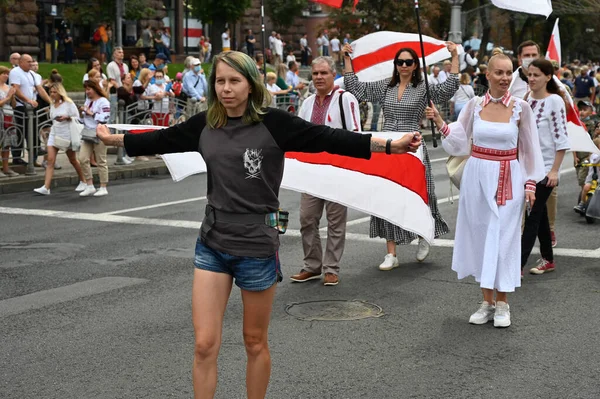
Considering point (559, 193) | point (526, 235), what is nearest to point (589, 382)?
point (526, 235)

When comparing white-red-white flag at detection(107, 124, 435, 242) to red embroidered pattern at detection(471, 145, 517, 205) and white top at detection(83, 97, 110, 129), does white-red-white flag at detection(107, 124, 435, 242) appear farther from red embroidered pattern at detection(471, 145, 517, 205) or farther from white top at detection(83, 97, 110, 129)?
white top at detection(83, 97, 110, 129)

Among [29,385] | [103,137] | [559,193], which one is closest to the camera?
[103,137]

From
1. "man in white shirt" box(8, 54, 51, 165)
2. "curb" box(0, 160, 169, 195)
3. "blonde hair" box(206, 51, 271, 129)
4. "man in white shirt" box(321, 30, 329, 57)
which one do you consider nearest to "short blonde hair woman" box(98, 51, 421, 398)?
"blonde hair" box(206, 51, 271, 129)

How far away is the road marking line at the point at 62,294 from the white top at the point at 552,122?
361 cm

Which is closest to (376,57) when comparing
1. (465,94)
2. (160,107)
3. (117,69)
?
(160,107)

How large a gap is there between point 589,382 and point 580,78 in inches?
1229

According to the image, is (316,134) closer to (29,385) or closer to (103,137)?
(103,137)

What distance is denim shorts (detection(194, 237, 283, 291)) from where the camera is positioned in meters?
4.91

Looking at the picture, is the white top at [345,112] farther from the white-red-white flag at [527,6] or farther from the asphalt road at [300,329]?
the white-red-white flag at [527,6]

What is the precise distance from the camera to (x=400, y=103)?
925cm

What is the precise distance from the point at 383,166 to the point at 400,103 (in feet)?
4.24

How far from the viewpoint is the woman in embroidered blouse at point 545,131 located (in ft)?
28.7

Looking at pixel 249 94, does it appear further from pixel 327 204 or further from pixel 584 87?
pixel 584 87

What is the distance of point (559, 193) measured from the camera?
15.3 metres
